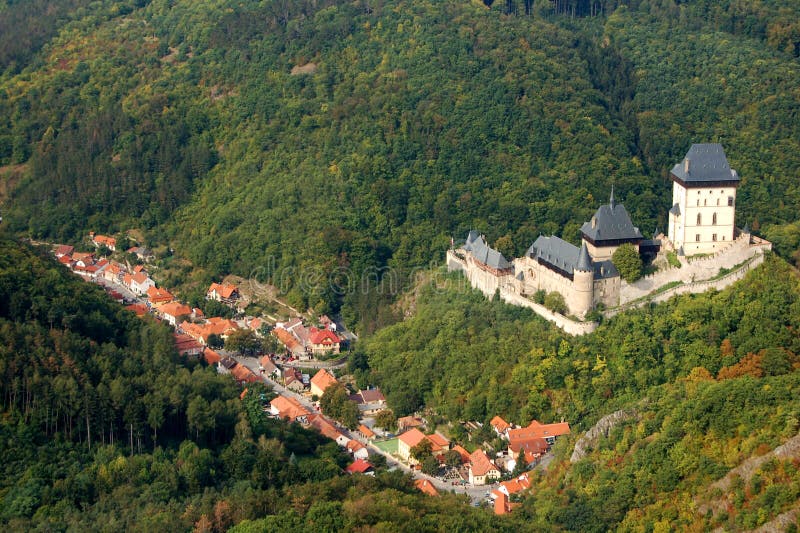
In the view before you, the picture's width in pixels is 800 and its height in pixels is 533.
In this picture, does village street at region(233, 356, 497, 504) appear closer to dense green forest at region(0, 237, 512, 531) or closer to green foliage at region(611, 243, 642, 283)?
dense green forest at region(0, 237, 512, 531)

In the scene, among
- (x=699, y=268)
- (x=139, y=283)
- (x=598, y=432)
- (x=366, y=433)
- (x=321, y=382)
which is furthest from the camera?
(x=139, y=283)

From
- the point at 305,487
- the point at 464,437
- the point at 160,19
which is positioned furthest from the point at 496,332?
the point at 160,19

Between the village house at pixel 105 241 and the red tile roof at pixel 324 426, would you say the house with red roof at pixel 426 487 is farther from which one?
the village house at pixel 105 241

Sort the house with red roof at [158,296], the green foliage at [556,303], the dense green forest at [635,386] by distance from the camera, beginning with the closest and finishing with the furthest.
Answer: the dense green forest at [635,386] < the green foliage at [556,303] < the house with red roof at [158,296]

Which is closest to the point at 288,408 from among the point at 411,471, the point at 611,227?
the point at 411,471

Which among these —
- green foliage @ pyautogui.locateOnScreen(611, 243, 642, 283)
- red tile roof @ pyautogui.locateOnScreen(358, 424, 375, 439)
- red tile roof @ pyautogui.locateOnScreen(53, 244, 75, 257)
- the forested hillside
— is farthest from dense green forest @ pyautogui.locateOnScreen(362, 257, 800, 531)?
red tile roof @ pyautogui.locateOnScreen(53, 244, 75, 257)

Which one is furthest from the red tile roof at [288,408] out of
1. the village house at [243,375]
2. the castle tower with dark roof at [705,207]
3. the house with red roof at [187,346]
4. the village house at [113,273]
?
the village house at [113,273]

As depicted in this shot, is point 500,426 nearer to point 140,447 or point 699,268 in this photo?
point 699,268
